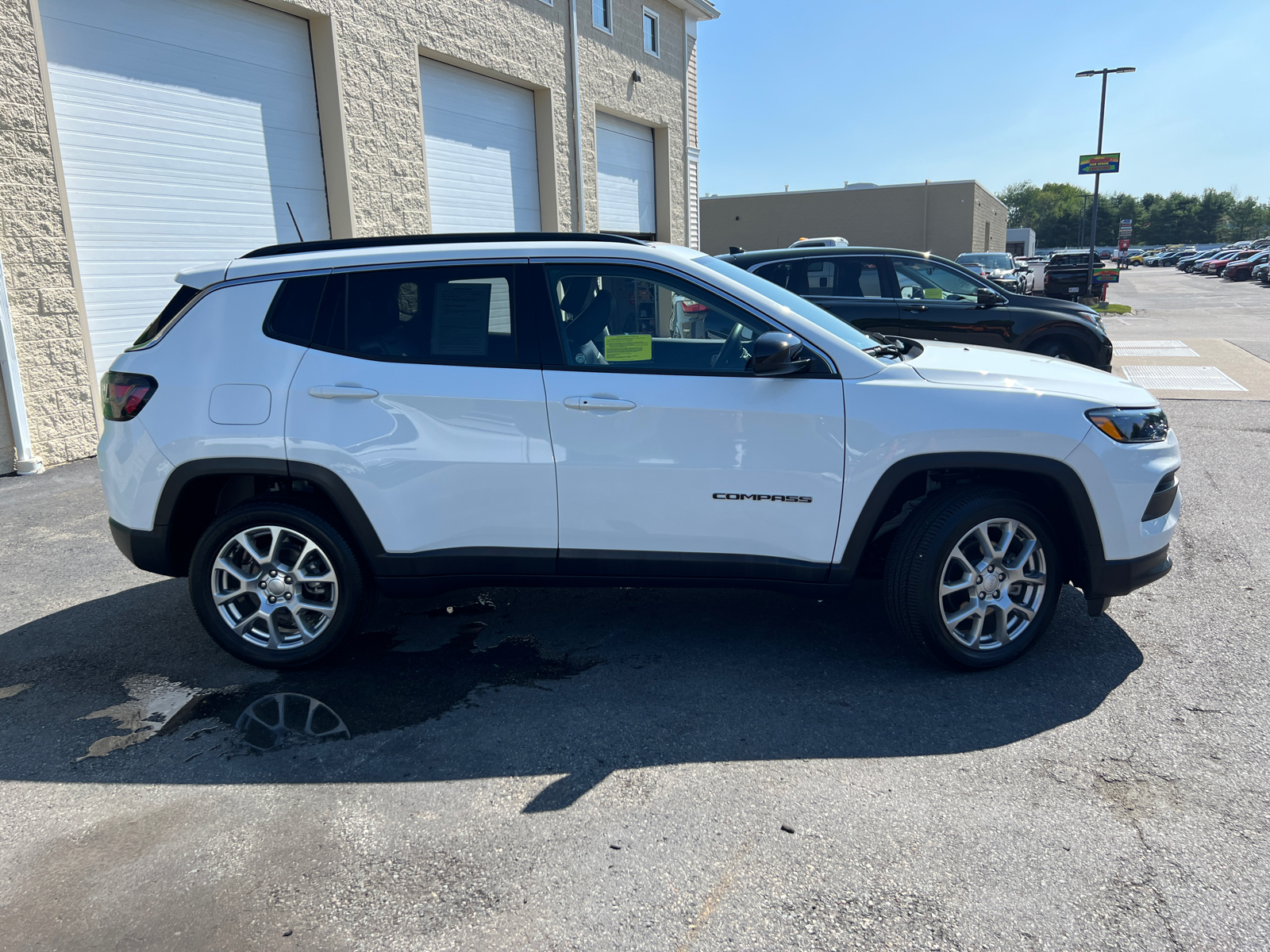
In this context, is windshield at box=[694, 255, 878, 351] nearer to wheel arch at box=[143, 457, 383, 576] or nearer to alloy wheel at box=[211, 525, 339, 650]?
wheel arch at box=[143, 457, 383, 576]

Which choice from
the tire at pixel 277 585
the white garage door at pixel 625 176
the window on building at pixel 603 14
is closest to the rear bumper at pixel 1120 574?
the tire at pixel 277 585

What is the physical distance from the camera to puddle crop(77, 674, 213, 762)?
3574 mm

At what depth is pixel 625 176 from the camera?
1845cm

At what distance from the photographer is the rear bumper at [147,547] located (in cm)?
409

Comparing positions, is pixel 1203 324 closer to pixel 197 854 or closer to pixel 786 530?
pixel 786 530

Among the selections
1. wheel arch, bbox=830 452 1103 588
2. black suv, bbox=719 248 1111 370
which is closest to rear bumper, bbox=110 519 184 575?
wheel arch, bbox=830 452 1103 588

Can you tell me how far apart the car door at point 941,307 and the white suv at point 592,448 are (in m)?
5.97

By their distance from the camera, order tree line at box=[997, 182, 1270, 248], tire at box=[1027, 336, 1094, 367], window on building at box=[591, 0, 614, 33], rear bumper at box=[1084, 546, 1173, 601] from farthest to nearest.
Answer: tree line at box=[997, 182, 1270, 248]
window on building at box=[591, 0, 614, 33]
tire at box=[1027, 336, 1094, 367]
rear bumper at box=[1084, 546, 1173, 601]

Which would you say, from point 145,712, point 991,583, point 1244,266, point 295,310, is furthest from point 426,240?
point 1244,266

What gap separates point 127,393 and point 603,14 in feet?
50.3

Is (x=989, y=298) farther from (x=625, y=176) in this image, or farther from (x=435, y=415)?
(x=625, y=176)

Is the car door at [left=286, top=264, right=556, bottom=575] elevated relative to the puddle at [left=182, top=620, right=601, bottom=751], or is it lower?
elevated

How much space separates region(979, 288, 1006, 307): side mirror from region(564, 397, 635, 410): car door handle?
296 inches

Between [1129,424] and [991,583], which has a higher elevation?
[1129,424]
